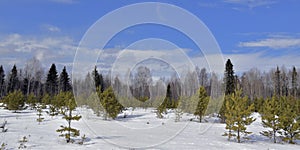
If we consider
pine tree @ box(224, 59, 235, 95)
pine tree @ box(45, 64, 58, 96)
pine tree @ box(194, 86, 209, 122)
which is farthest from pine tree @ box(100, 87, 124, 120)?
pine tree @ box(45, 64, 58, 96)

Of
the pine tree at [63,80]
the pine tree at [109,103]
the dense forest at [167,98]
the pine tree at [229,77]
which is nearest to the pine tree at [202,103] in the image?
the dense forest at [167,98]

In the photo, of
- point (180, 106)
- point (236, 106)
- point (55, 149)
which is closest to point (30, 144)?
point (55, 149)

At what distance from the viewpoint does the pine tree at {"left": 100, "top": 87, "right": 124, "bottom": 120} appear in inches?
1057

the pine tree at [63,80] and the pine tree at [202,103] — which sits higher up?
the pine tree at [63,80]

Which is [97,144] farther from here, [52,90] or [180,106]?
[52,90]

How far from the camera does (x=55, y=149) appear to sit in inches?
451

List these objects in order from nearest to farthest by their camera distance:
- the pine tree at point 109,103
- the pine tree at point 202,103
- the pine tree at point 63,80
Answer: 1. the pine tree at point 109,103
2. the pine tree at point 202,103
3. the pine tree at point 63,80

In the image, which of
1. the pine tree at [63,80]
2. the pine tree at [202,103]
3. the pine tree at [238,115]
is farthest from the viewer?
the pine tree at [63,80]

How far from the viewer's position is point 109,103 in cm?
2727

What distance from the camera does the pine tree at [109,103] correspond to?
1057 inches

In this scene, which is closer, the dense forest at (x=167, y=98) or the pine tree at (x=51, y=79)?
the dense forest at (x=167, y=98)

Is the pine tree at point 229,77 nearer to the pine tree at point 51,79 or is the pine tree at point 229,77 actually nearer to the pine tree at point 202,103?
the pine tree at point 202,103

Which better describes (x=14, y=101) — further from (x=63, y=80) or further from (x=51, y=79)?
(x=63, y=80)

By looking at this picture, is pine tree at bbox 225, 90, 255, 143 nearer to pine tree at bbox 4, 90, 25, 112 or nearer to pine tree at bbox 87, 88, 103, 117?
pine tree at bbox 87, 88, 103, 117
